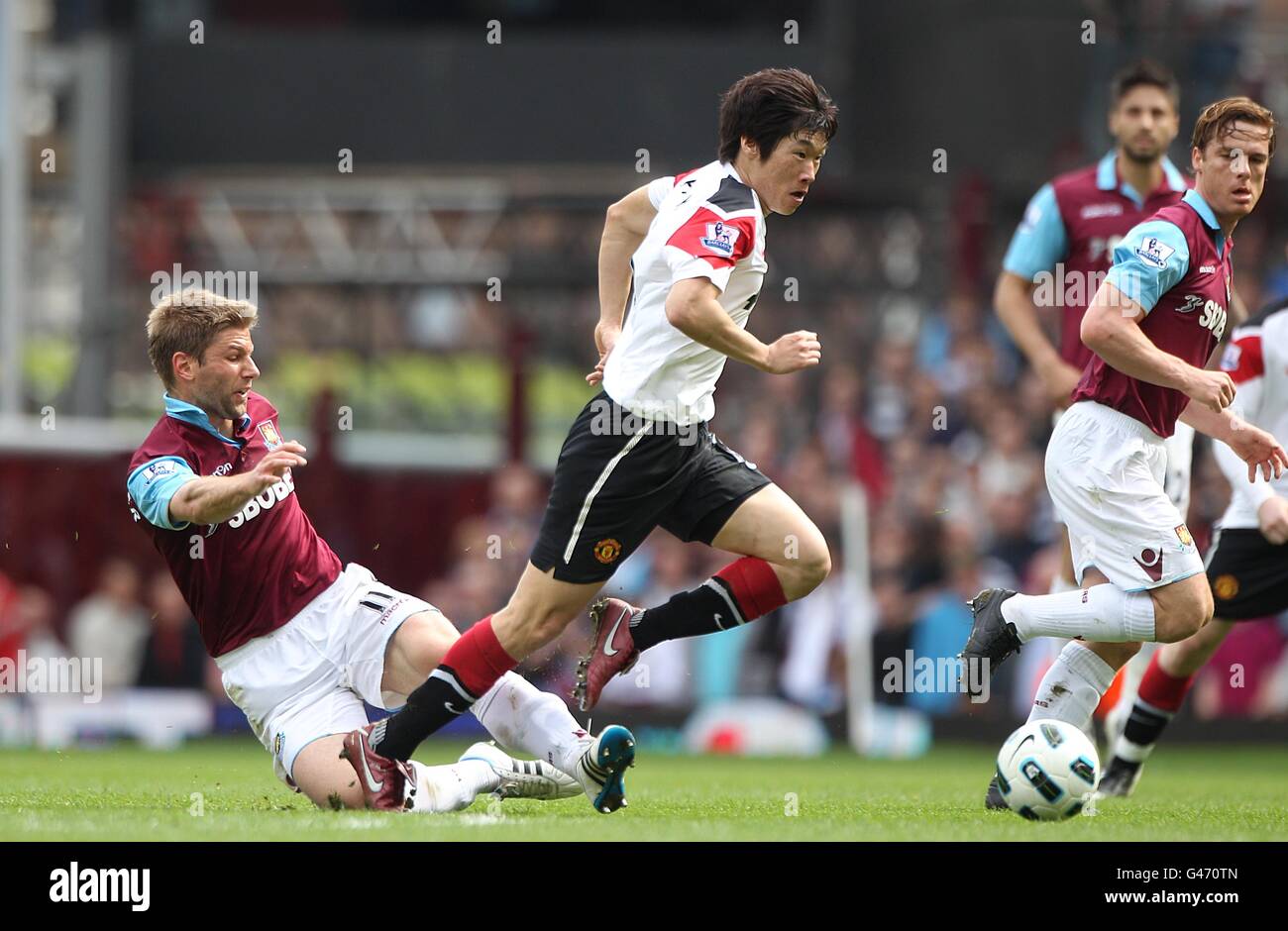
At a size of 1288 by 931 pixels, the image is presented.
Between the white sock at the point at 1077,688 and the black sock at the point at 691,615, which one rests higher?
the black sock at the point at 691,615

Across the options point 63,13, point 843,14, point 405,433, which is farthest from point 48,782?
point 843,14

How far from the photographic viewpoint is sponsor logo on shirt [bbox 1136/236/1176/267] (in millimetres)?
6809

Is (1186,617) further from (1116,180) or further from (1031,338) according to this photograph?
(1116,180)

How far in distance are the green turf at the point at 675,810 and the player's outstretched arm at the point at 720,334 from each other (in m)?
1.52

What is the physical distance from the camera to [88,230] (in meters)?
19.0

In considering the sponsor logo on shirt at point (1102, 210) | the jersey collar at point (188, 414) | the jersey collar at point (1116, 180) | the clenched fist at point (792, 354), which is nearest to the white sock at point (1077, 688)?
the clenched fist at point (792, 354)

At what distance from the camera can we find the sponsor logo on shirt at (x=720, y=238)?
6469mm

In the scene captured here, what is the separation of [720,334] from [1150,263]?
161 centimetres

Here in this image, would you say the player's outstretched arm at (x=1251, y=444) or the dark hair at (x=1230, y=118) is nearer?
the player's outstretched arm at (x=1251, y=444)

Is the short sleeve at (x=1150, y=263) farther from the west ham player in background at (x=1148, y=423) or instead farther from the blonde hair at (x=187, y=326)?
the blonde hair at (x=187, y=326)

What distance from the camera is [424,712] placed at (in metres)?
6.63

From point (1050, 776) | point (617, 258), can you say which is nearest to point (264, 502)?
point (617, 258)
